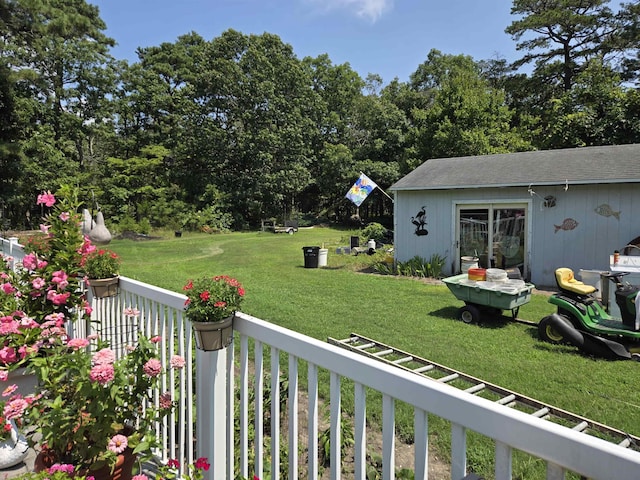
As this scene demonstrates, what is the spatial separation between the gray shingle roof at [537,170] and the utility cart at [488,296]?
4.38m

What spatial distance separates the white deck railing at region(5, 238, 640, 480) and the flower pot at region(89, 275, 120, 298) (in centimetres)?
32

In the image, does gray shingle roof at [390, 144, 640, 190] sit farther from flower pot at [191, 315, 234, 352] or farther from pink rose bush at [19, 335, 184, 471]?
pink rose bush at [19, 335, 184, 471]

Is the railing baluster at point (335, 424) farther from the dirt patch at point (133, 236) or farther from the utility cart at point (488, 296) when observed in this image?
the dirt patch at point (133, 236)

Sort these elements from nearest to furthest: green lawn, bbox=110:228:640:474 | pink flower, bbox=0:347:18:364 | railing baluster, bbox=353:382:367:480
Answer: railing baluster, bbox=353:382:367:480 < pink flower, bbox=0:347:18:364 < green lawn, bbox=110:228:640:474

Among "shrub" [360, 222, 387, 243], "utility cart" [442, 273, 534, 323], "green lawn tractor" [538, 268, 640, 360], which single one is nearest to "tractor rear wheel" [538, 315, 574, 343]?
"green lawn tractor" [538, 268, 640, 360]

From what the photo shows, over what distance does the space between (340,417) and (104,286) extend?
7.59ft

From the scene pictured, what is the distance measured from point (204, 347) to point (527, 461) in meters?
2.46

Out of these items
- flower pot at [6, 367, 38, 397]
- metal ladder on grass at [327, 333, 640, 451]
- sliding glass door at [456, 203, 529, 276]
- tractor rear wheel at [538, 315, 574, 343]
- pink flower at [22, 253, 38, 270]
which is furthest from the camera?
sliding glass door at [456, 203, 529, 276]

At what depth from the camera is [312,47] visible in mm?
33875

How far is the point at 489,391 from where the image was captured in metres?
3.90

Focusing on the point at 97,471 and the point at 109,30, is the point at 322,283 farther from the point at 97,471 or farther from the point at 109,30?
the point at 109,30

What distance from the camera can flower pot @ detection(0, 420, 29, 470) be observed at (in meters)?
2.31

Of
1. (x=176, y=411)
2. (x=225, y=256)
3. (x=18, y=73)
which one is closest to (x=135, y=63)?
(x=18, y=73)

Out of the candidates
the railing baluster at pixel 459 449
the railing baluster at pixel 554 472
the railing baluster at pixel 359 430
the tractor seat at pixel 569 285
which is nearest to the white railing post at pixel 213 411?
the railing baluster at pixel 359 430
